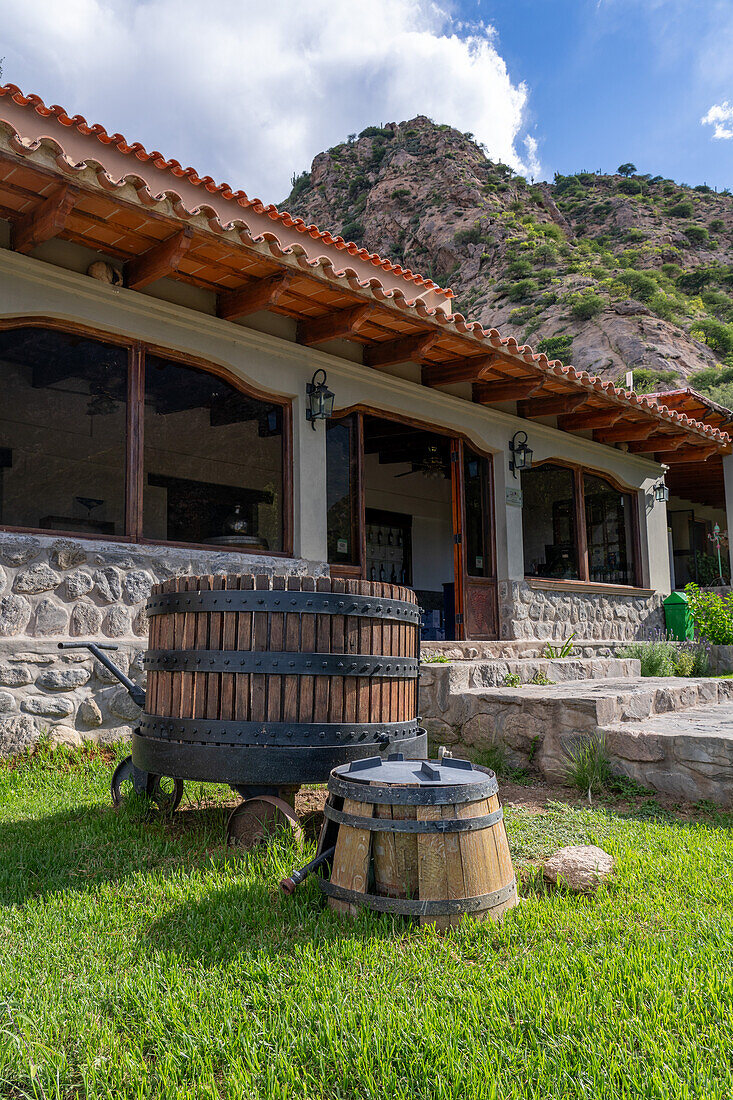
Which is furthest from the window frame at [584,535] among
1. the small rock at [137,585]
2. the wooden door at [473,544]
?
the small rock at [137,585]

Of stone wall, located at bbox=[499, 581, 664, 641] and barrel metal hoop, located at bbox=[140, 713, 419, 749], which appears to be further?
stone wall, located at bbox=[499, 581, 664, 641]

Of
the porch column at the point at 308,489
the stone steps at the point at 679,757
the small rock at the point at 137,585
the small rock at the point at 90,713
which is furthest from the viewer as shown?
the porch column at the point at 308,489

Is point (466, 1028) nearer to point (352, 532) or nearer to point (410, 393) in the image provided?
point (352, 532)

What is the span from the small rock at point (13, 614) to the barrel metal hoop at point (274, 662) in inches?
86.5

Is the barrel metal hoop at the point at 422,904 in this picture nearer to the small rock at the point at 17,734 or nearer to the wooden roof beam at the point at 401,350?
the small rock at the point at 17,734

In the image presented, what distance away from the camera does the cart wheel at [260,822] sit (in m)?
3.43

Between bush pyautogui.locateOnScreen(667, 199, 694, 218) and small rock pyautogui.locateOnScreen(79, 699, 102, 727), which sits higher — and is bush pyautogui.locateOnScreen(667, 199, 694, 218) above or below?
above

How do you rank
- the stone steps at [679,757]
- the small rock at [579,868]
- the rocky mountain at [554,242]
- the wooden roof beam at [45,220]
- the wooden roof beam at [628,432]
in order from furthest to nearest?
the rocky mountain at [554,242], the wooden roof beam at [628,432], the wooden roof beam at [45,220], the stone steps at [679,757], the small rock at [579,868]

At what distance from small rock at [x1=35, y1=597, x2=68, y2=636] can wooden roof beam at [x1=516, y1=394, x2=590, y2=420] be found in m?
6.46

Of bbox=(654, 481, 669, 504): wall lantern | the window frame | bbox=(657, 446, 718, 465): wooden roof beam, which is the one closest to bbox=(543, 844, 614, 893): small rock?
the window frame

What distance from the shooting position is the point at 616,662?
26.2 ft

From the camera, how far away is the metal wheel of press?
160 inches

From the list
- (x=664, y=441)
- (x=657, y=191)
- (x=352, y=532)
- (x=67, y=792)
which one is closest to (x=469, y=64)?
(x=657, y=191)

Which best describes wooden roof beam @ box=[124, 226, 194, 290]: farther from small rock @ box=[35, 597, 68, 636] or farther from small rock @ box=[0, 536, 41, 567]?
small rock @ box=[35, 597, 68, 636]
